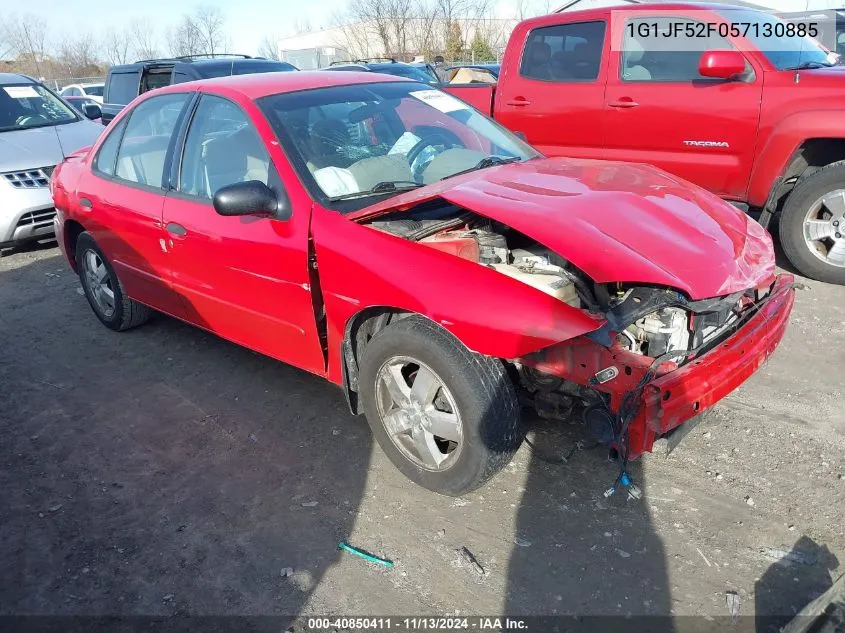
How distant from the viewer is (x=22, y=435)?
3.78 m

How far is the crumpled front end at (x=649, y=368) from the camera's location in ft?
8.04

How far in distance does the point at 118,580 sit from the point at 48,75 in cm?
5971

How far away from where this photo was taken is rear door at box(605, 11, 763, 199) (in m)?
5.29

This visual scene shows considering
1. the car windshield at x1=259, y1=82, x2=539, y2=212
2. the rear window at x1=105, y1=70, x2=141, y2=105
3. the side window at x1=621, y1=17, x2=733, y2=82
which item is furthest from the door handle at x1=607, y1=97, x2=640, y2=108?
the rear window at x1=105, y1=70, x2=141, y2=105

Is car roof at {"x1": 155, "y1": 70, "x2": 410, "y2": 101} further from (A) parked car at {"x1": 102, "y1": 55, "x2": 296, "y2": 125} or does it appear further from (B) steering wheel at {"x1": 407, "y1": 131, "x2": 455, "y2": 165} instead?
(A) parked car at {"x1": 102, "y1": 55, "x2": 296, "y2": 125}

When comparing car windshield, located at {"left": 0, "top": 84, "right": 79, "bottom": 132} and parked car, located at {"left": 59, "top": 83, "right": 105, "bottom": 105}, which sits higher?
car windshield, located at {"left": 0, "top": 84, "right": 79, "bottom": 132}

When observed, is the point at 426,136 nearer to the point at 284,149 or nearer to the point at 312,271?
the point at 284,149

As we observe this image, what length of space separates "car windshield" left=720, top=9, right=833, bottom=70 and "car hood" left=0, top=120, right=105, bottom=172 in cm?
674

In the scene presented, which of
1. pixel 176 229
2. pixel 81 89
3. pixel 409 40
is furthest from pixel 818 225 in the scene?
pixel 409 40

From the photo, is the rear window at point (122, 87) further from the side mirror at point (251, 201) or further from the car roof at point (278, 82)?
the side mirror at point (251, 201)

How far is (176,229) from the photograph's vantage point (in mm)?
3834

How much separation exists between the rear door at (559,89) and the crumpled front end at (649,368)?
3.50 m

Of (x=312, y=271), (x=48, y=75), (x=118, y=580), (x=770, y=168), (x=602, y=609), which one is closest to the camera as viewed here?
(x=602, y=609)

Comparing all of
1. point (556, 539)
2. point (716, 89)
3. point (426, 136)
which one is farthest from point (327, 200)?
point (716, 89)
